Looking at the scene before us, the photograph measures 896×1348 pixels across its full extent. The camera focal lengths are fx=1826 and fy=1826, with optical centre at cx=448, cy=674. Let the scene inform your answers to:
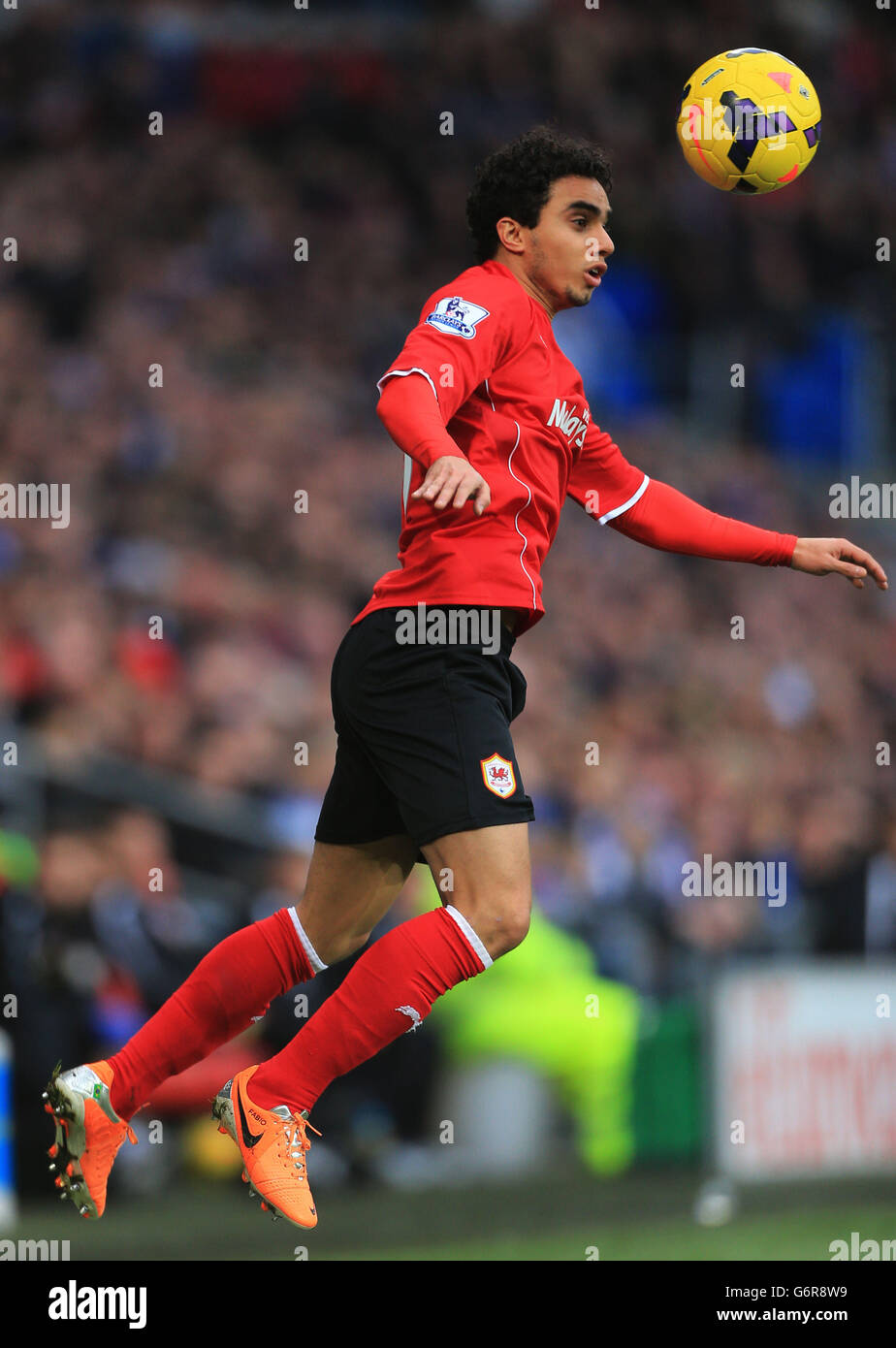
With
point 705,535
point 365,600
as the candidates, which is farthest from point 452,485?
point 365,600

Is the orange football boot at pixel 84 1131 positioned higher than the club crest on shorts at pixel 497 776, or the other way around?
the club crest on shorts at pixel 497 776

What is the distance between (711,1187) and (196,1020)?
458cm

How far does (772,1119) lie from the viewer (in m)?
8.38

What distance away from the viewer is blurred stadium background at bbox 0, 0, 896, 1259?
796cm

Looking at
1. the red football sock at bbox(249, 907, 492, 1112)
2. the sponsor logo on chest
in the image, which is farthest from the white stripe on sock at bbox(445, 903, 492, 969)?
the sponsor logo on chest

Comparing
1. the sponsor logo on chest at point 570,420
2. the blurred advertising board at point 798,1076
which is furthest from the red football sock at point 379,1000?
the blurred advertising board at point 798,1076

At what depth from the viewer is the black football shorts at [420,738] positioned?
3.99m

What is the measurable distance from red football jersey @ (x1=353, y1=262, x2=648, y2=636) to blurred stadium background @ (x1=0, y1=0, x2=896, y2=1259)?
12.3 feet

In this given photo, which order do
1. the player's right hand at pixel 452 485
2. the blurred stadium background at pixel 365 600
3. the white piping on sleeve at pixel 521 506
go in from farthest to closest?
the blurred stadium background at pixel 365 600, the white piping on sleeve at pixel 521 506, the player's right hand at pixel 452 485

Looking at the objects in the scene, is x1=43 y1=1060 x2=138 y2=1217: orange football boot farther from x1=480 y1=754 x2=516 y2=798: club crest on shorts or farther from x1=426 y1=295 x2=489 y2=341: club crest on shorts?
x1=426 y1=295 x2=489 y2=341: club crest on shorts

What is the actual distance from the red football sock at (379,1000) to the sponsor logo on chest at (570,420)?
3.86 ft

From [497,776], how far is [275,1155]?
982mm

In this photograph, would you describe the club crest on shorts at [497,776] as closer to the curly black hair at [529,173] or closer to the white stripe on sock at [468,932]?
the white stripe on sock at [468,932]

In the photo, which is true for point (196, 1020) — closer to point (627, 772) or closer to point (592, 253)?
point (592, 253)
